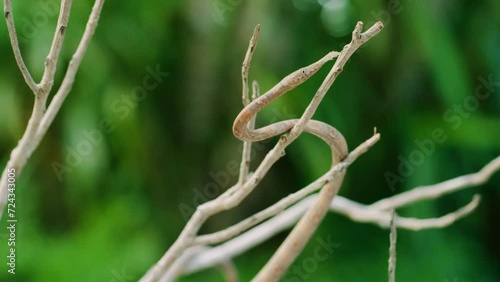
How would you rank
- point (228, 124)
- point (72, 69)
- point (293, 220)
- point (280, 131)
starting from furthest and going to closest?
1. point (228, 124)
2. point (293, 220)
3. point (72, 69)
4. point (280, 131)

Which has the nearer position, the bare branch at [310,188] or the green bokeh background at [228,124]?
the bare branch at [310,188]

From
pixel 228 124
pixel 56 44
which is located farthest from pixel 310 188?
pixel 228 124

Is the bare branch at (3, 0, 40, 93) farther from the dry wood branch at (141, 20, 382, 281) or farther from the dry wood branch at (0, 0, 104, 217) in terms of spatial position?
the dry wood branch at (141, 20, 382, 281)

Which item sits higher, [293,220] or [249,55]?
[249,55]

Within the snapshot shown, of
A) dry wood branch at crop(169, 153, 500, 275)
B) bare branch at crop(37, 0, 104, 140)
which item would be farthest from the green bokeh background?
bare branch at crop(37, 0, 104, 140)

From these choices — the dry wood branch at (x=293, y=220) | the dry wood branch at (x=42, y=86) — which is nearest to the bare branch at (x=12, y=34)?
Answer: the dry wood branch at (x=42, y=86)

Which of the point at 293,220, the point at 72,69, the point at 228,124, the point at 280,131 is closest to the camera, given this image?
the point at 280,131

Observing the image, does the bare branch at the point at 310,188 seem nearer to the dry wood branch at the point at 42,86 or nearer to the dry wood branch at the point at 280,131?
the dry wood branch at the point at 280,131

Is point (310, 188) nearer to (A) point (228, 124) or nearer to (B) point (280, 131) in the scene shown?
(B) point (280, 131)

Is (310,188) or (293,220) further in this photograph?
(293,220)
